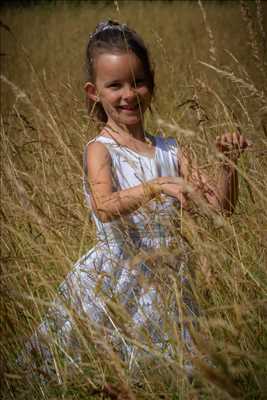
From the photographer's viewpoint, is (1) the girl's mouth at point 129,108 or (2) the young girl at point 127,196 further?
(1) the girl's mouth at point 129,108

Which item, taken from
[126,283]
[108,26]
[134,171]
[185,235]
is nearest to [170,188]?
[185,235]

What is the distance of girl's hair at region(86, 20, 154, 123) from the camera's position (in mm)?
1973

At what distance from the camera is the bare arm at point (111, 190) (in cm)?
147

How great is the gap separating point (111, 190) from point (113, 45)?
0.54m

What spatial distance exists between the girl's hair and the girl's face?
26mm

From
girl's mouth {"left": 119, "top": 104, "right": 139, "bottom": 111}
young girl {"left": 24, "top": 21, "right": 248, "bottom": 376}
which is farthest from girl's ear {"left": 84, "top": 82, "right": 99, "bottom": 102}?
girl's mouth {"left": 119, "top": 104, "right": 139, "bottom": 111}

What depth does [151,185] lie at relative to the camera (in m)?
1.45

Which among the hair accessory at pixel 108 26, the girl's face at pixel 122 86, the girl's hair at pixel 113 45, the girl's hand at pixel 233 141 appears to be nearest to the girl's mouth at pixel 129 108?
the girl's face at pixel 122 86

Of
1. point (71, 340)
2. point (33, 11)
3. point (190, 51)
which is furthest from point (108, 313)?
point (33, 11)

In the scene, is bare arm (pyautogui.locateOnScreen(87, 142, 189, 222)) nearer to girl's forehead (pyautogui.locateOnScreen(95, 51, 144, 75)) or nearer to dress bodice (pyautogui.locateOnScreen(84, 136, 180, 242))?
dress bodice (pyautogui.locateOnScreen(84, 136, 180, 242))

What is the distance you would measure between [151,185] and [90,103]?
81cm

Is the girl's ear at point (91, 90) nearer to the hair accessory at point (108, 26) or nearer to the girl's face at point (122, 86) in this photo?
the girl's face at point (122, 86)

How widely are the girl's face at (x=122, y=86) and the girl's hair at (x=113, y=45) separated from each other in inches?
1.0

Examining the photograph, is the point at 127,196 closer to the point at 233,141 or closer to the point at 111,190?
the point at 111,190
